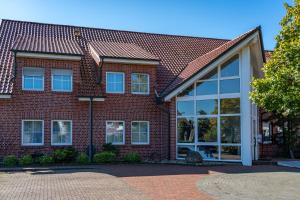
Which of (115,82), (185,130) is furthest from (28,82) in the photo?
(185,130)

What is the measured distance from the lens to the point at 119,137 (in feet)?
75.0

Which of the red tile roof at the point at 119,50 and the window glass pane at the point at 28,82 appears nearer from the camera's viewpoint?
the window glass pane at the point at 28,82

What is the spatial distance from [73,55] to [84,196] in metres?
11.2

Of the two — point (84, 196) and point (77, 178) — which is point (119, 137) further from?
point (84, 196)

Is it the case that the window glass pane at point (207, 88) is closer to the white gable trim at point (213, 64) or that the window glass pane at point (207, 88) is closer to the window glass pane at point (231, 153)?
the white gable trim at point (213, 64)

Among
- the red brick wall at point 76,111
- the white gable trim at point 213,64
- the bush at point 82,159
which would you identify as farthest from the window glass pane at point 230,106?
the bush at point 82,159

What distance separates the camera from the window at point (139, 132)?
2317cm

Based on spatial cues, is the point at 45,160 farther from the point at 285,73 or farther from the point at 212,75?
the point at 285,73

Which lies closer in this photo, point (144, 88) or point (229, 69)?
point (229, 69)

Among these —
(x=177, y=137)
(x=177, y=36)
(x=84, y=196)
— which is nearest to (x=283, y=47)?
(x=84, y=196)

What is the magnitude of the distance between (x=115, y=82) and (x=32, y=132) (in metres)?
4.86

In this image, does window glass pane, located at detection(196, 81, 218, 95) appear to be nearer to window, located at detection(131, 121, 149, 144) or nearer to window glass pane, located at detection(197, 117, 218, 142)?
window glass pane, located at detection(197, 117, 218, 142)

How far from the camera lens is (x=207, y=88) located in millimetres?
22125

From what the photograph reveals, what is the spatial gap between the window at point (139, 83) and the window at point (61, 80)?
3.29 metres
